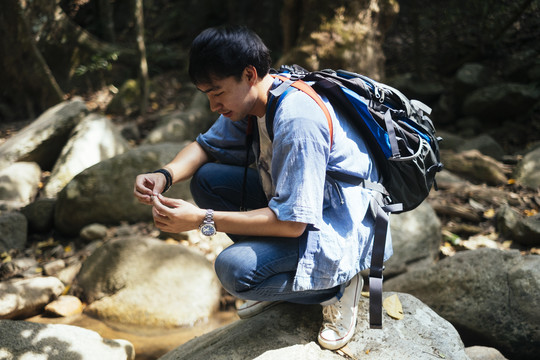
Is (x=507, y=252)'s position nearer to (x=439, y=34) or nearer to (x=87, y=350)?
(x=87, y=350)

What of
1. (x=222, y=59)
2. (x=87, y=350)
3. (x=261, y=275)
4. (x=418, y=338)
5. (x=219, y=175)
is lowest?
(x=87, y=350)

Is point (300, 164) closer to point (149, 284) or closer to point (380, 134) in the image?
point (380, 134)

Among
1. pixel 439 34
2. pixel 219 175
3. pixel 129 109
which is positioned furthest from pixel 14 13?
pixel 439 34

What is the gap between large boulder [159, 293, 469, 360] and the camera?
6.84ft

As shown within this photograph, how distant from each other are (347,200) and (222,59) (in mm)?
801

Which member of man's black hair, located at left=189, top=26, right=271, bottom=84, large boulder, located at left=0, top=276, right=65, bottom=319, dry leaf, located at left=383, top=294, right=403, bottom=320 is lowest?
large boulder, located at left=0, top=276, right=65, bottom=319

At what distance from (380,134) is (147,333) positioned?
2.25m

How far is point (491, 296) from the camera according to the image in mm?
2746

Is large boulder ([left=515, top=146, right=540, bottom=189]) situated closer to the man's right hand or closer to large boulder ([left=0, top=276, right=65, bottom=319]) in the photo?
the man's right hand

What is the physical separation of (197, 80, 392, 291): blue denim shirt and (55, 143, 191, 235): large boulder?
9.21 ft

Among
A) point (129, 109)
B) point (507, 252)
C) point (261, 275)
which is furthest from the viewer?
point (129, 109)

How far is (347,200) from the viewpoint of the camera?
1984mm

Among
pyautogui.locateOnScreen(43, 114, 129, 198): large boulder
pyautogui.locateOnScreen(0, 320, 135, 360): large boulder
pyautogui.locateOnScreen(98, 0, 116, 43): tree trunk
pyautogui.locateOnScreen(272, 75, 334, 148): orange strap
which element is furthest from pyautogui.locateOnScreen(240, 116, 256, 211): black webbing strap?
pyautogui.locateOnScreen(98, 0, 116, 43): tree trunk

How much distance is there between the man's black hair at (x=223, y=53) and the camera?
183 centimetres
